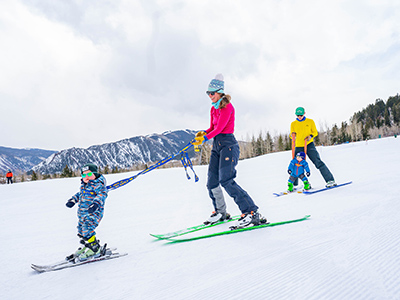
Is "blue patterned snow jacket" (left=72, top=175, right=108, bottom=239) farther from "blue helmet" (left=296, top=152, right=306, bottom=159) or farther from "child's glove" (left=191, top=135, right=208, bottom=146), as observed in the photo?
"blue helmet" (left=296, top=152, right=306, bottom=159)

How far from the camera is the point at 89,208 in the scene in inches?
105

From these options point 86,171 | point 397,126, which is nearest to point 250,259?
point 86,171

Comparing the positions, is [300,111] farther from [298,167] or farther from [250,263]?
[250,263]

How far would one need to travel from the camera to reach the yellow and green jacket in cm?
589

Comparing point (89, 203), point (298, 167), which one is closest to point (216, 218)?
point (89, 203)

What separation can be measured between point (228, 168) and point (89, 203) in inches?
75.4

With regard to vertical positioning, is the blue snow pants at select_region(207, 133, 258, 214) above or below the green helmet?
below

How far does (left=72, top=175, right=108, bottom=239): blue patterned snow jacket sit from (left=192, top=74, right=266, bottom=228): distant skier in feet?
4.90

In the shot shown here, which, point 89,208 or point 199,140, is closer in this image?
point 89,208

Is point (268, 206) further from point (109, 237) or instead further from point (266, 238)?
point (109, 237)

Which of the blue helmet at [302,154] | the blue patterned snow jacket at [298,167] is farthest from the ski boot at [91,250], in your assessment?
Answer: the blue helmet at [302,154]

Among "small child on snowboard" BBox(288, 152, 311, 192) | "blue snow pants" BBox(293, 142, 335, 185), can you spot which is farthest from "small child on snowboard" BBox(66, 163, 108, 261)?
"blue snow pants" BBox(293, 142, 335, 185)

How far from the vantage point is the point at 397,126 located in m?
92.1

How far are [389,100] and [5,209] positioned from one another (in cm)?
15081
